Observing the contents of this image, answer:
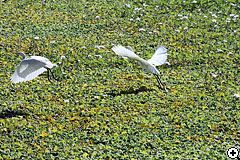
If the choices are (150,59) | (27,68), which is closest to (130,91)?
(150,59)

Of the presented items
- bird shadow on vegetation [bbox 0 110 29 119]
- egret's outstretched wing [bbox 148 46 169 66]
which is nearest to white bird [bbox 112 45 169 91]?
egret's outstretched wing [bbox 148 46 169 66]

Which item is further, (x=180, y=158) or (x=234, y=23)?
(x=234, y=23)

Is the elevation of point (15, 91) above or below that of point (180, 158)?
below

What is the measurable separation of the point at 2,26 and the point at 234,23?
4.95 m

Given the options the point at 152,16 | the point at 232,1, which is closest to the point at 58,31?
the point at 152,16

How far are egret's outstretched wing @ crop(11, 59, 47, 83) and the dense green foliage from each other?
0.36 metres

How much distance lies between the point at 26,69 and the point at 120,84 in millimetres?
1598

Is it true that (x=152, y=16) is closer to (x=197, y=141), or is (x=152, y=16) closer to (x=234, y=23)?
(x=234, y=23)

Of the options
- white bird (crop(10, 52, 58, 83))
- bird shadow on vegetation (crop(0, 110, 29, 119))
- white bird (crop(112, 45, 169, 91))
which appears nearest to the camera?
bird shadow on vegetation (crop(0, 110, 29, 119))

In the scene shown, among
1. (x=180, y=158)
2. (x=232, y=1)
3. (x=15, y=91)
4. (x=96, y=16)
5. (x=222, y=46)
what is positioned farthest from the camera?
(x=232, y=1)

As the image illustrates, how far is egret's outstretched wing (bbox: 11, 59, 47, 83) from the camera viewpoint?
563 cm

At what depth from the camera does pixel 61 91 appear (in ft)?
20.3

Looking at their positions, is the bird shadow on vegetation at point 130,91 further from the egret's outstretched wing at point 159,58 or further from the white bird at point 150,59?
the egret's outstretched wing at point 159,58

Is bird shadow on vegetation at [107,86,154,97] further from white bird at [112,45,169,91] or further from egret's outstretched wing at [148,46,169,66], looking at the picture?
egret's outstretched wing at [148,46,169,66]
